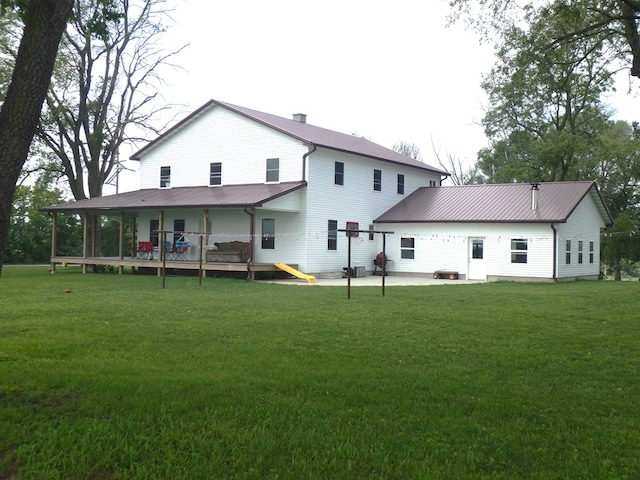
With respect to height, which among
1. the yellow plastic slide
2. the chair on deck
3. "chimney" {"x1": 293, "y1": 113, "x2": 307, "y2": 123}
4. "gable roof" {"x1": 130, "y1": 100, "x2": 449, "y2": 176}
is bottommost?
the yellow plastic slide

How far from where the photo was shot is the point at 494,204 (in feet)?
89.9

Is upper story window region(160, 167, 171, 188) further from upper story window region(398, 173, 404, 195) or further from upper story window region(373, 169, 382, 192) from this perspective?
upper story window region(398, 173, 404, 195)

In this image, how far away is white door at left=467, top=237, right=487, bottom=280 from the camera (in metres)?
26.2

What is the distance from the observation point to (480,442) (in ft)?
16.1

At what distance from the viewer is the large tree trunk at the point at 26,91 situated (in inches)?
208

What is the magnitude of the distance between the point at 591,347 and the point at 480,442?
16.5 feet

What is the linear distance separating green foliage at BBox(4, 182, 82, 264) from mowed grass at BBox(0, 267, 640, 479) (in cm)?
2829

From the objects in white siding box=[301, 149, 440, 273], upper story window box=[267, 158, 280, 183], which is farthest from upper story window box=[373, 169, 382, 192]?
upper story window box=[267, 158, 280, 183]

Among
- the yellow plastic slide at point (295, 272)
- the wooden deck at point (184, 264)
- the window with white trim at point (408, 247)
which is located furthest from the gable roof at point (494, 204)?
the wooden deck at point (184, 264)

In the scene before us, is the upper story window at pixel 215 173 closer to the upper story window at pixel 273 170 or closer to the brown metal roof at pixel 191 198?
the brown metal roof at pixel 191 198

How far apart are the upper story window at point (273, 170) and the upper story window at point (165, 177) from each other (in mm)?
6105

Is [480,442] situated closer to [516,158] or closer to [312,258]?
[312,258]

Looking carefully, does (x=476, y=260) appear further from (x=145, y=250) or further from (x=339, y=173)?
(x=145, y=250)

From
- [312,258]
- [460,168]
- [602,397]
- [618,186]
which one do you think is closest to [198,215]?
[312,258]
